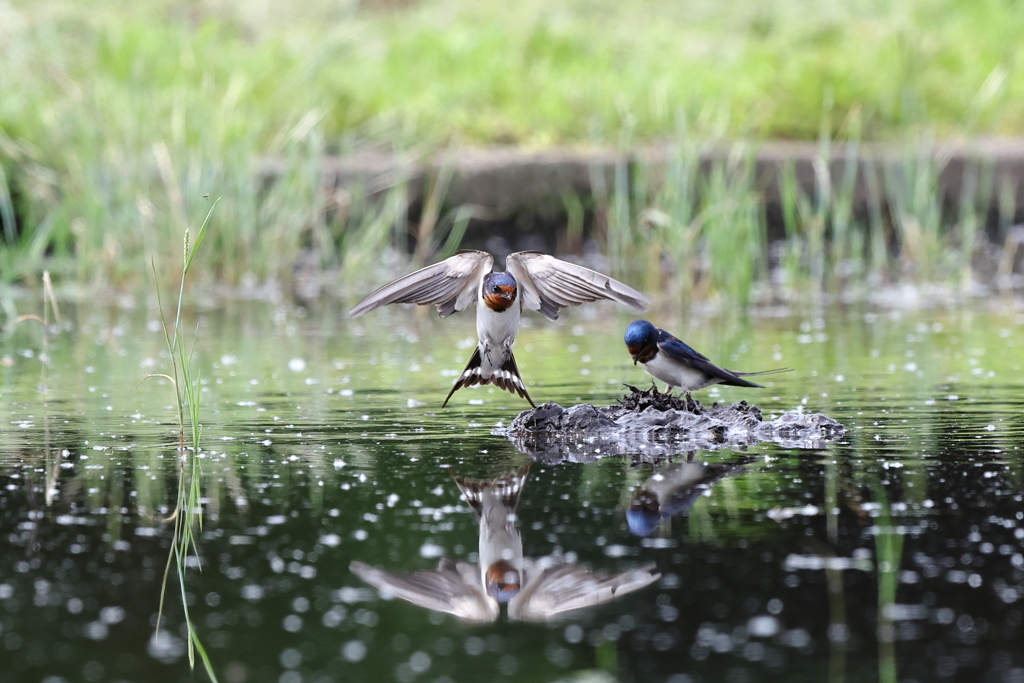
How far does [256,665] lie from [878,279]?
811cm

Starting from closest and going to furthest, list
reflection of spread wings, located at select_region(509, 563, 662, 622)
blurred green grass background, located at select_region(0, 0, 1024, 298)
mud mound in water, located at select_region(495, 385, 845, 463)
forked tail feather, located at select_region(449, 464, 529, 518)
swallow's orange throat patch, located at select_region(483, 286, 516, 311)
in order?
reflection of spread wings, located at select_region(509, 563, 662, 622), forked tail feather, located at select_region(449, 464, 529, 518), mud mound in water, located at select_region(495, 385, 845, 463), swallow's orange throat patch, located at select_region(483, 286, 516, 311), blurred green grass background, located at select_region(0, 0, 1024, 298)

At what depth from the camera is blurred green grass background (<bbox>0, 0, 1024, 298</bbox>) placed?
852 cm

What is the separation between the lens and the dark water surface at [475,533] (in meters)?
2.28

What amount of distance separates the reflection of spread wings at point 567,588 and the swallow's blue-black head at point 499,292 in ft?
5.63

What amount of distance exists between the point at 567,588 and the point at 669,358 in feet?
6.70

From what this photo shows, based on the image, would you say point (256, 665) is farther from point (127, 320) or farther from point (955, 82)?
point (955, 82)

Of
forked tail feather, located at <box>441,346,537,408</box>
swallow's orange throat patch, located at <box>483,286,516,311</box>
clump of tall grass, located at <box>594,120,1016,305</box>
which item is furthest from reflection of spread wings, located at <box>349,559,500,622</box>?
clump of tall grass, located at <box>594,120,1016,305</box>

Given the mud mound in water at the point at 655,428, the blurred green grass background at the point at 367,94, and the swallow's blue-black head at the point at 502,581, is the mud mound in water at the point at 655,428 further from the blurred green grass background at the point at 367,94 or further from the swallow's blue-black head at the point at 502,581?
the blurred green grass background at the point at 367,94

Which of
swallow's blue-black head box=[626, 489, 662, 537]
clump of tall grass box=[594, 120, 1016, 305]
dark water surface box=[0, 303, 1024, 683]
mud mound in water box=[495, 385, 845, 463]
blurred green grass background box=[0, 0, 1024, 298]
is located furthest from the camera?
blurred green grass background box=[0, 0, 1024, 298]

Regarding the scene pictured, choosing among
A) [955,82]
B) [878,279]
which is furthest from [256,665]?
[955,82]

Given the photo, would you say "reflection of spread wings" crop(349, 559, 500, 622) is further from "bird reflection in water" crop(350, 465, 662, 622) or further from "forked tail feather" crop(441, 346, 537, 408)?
"forked tail feather" crop(441, 346, 537, 408)

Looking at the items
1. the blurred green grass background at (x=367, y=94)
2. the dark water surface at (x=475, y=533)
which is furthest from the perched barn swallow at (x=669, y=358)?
the blurred green grass background at (x=367, y=94)

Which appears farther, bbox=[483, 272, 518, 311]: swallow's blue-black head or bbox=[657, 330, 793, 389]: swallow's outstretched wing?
bbox=[657, 330, 793, 389]: swallow's outstretched wing

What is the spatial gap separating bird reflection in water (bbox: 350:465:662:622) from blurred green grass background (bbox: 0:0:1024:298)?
5007 millimetres
